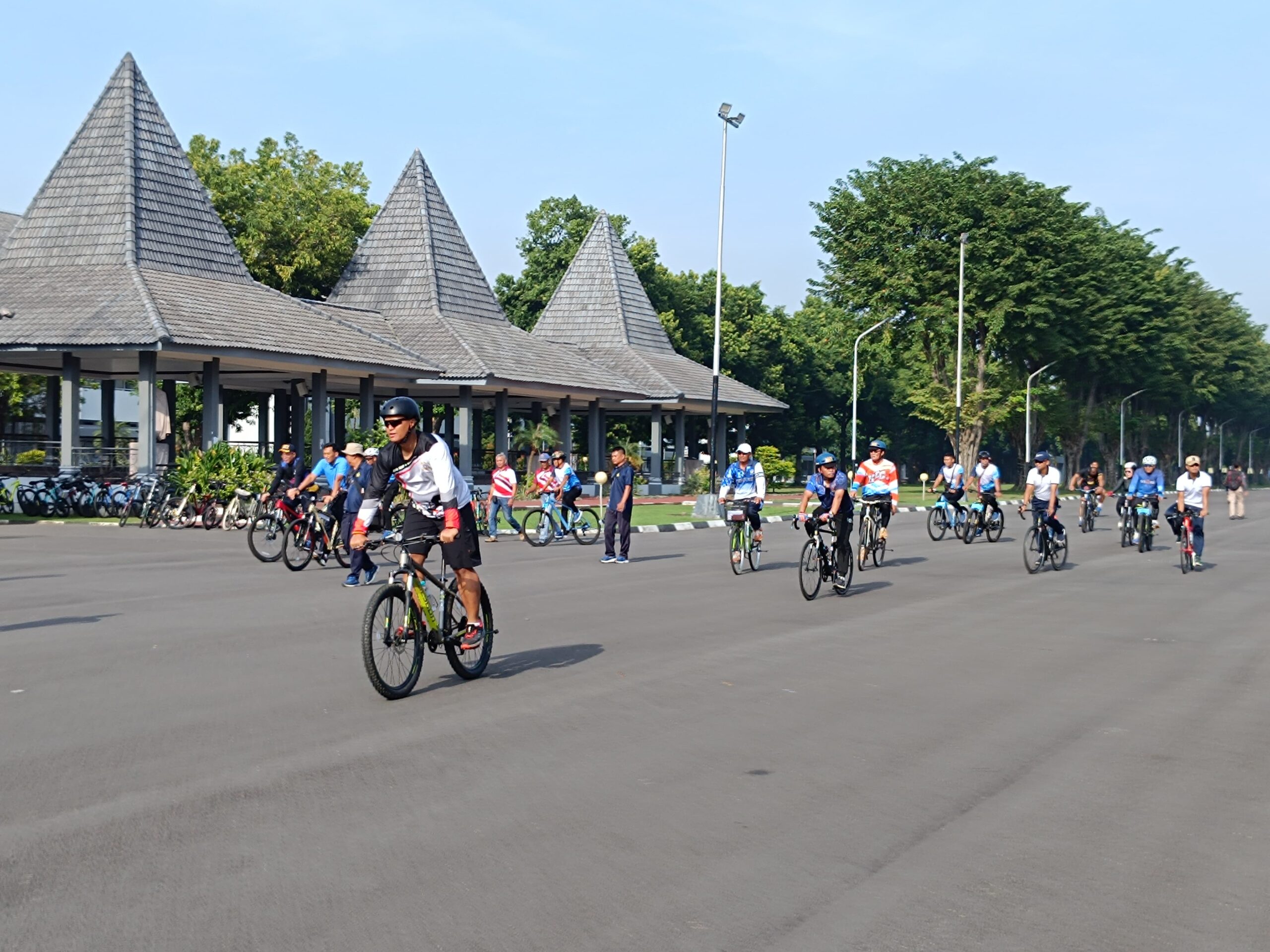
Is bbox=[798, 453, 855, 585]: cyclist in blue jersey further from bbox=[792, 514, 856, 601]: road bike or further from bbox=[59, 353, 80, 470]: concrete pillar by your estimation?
bbox=[59, 353, 80, 470]: concrete pillar

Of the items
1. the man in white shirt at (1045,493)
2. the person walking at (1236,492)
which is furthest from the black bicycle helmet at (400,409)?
the person walking at (1236,492)

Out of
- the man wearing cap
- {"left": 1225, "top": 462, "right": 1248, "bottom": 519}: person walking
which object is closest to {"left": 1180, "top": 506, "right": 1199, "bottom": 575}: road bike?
the man wearing cap

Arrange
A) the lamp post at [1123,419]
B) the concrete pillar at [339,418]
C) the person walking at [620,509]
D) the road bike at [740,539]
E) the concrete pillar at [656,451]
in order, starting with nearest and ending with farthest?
the road bike at [740,539] → the person walking at [620,509] → the concrete pillar at [339,418] → the concrete pillar at [656,451] → the lamp post at [1123,419]

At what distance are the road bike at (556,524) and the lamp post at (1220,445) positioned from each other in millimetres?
96042

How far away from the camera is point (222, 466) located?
30.2 meters

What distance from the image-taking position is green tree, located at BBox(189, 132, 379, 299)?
48281 mm

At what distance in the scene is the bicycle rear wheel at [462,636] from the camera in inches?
376

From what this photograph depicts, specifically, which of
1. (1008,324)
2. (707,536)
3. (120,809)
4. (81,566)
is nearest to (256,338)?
(707,536)

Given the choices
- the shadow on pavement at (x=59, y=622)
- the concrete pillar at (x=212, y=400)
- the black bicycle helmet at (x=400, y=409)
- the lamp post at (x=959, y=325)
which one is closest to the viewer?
the black bicycle helmet at (x=400, y=409)

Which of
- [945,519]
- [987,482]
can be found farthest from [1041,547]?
[945,519]

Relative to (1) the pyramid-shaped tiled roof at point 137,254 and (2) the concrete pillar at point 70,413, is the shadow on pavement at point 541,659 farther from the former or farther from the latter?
(2) the concrete pillar at point 70,413

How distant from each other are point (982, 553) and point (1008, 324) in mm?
36811

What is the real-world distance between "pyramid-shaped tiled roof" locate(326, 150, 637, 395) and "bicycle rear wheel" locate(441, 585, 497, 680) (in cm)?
3296

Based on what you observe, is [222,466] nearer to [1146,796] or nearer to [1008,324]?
[1146,796]
